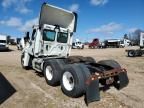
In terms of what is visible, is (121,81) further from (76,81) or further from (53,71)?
(53,71)

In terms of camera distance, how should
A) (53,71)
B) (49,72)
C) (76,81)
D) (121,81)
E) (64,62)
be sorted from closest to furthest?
(76,81) → (121,81) → (53,71) → (64,62) → (49,72)

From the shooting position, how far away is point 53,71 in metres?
8.62

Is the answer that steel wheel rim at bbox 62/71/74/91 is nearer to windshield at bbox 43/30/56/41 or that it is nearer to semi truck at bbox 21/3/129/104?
semi truck at bbox 21/3/129/104

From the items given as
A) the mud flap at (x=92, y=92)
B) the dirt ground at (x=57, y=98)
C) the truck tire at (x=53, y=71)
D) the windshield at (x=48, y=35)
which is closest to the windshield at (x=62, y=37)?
the windshield at (x=48, y=35)

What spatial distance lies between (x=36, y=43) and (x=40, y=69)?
4.51 ft

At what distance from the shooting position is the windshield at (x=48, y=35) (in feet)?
35.4

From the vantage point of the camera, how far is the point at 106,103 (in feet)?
22.0

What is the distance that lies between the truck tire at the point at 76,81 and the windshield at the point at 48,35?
368 cm

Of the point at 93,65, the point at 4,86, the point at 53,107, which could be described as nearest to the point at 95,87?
the point at 53,107

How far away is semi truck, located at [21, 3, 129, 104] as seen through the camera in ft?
23.0

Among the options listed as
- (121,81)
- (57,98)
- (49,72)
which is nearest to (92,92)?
(57,98)

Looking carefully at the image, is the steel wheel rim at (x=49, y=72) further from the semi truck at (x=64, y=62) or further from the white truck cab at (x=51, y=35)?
the white truck cab at (x=51, y=35)

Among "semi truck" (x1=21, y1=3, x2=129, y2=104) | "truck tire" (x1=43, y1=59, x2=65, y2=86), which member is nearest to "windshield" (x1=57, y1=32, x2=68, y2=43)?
"semi truck" (x1=21, y1=3, x2=129, y2=104)

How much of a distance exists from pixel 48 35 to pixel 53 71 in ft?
9.29
